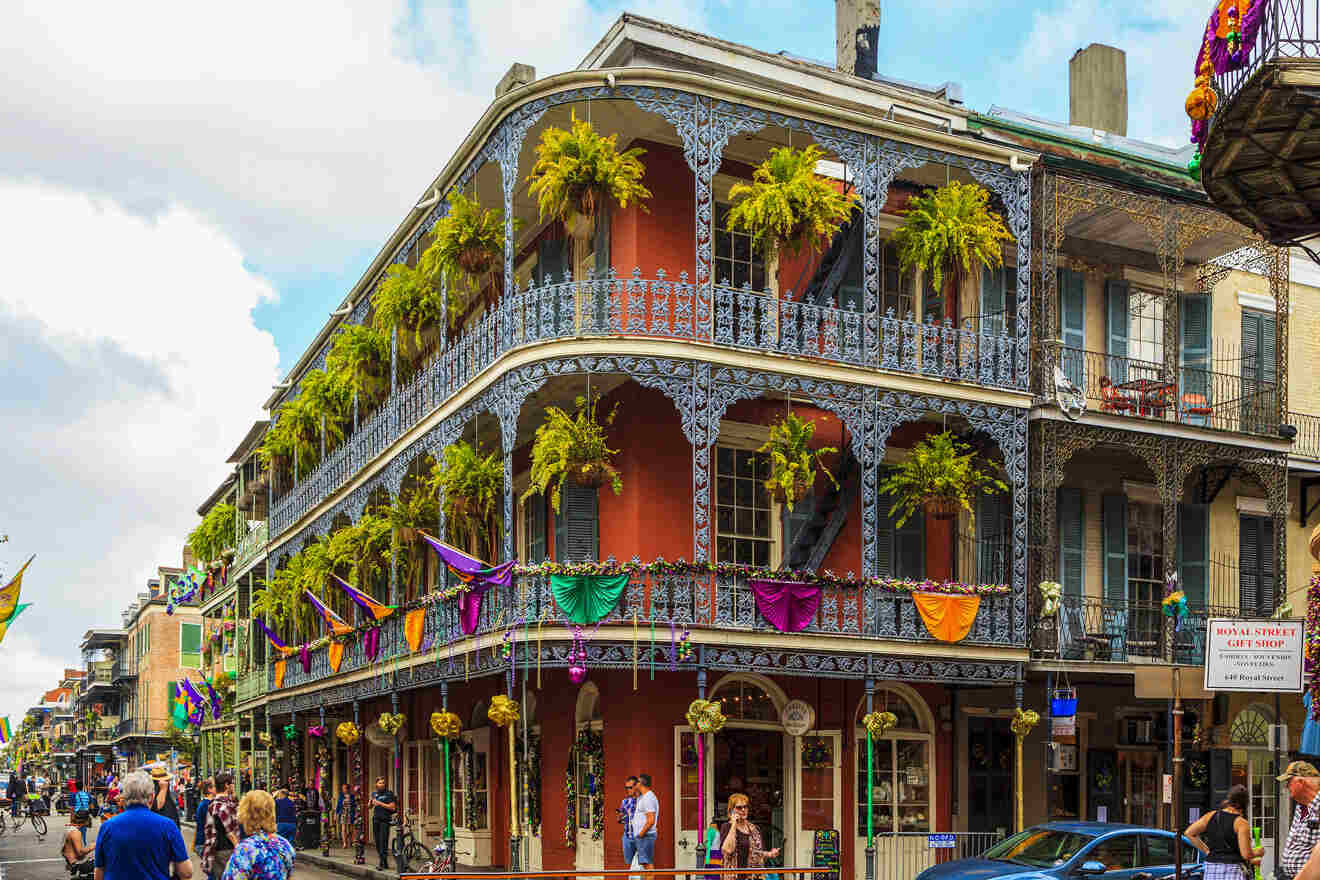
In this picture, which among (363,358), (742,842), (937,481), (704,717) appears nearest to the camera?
(742,842)

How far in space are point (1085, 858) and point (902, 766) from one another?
7611 millimetres

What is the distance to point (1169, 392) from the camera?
24.9 metres

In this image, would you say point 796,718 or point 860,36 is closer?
point 796,718

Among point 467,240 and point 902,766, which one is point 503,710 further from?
point 467,240

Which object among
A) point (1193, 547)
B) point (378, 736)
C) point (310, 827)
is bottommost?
point (310, 827)

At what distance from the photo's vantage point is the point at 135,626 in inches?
3561

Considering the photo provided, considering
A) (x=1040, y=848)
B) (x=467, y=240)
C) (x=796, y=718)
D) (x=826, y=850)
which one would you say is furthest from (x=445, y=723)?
(x=1040, y=848)

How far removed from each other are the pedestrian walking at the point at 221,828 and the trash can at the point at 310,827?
16.6m

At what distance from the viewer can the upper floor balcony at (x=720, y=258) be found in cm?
2081

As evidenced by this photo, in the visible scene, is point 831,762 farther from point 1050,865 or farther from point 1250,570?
point 1250,570

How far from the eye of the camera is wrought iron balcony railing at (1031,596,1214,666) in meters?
23.6

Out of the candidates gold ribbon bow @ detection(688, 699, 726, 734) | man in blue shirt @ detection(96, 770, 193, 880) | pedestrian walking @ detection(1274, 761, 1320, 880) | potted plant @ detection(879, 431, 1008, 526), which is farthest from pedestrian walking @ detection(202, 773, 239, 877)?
potted plant @ detection(879, 431, 1008, 526)

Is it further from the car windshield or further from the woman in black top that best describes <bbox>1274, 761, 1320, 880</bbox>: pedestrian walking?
the car windshield

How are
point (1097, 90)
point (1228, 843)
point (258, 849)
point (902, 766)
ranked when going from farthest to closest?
point (1097, 90), point (902, 766), point (1228, 843), point (258, 849)
